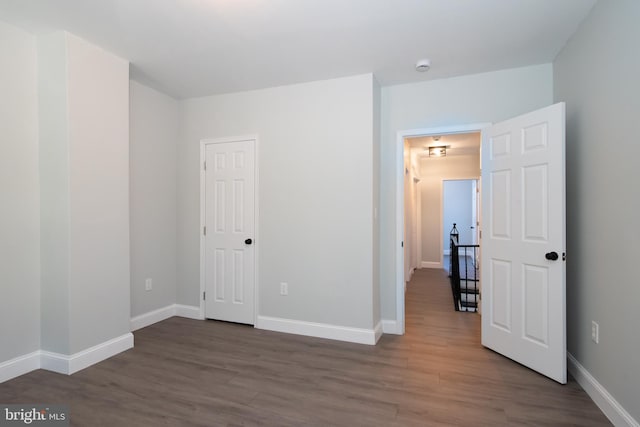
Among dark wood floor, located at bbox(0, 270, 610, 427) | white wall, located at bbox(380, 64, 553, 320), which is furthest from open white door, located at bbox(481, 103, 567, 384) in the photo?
white wall, located at bbox(380, 64, 553, 320)

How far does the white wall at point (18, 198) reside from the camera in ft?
8.05

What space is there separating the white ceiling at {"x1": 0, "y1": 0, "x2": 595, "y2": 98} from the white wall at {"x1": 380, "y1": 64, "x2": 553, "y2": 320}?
14 cm

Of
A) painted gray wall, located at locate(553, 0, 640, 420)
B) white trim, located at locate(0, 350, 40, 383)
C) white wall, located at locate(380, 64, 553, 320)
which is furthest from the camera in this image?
white wall, located at locate(380, 64, 553, 320)

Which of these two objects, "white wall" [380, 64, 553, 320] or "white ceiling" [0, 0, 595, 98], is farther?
"white wall" [380, 64, 553, 320]

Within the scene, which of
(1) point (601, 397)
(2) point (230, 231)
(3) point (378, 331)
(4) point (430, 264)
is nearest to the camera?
(1) point (601, 397)

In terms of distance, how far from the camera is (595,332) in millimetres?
2230

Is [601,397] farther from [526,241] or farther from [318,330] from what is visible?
[318,330]

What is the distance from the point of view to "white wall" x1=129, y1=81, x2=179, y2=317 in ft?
11.6

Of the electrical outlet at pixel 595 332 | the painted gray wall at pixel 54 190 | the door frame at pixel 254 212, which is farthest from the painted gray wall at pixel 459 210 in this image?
the painted gray wall at pixel 54 190

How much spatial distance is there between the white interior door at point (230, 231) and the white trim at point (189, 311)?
0.34ft

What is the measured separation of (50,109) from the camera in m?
2.61

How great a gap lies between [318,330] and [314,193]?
1461mm

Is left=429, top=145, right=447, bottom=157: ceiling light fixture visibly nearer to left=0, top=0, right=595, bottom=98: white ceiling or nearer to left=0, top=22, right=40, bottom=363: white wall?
left=0, top=0, right=595, bottom=98: white ceiling

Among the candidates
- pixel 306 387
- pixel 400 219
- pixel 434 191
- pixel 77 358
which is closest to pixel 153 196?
pixel 77 358
